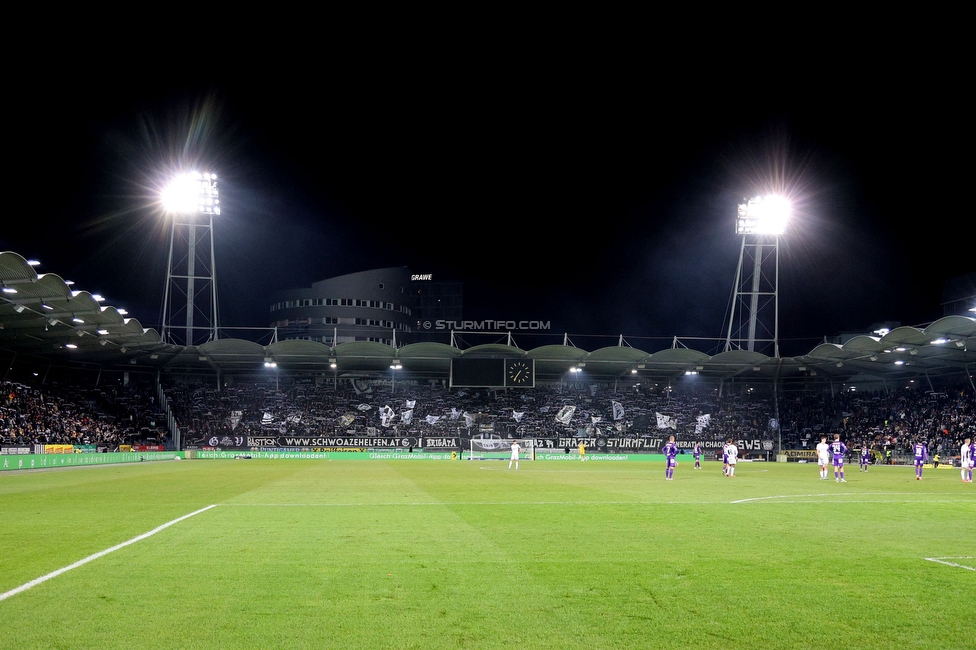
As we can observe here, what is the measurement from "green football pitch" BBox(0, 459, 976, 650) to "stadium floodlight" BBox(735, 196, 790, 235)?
4770 cm

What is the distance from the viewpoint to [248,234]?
9375 centimetres

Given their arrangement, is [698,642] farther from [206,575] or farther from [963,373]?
[963,373]

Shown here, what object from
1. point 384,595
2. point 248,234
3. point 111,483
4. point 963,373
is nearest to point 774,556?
point 384,595

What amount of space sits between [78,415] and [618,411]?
46.7 m

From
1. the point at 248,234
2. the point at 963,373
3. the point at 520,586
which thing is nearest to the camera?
the point at 520,586

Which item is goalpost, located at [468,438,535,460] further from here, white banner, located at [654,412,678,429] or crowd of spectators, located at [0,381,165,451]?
crowd of spectators, located at [0,381,165,451]

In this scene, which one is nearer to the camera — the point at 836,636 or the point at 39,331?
→ the point at 836,636

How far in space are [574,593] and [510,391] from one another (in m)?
64.5

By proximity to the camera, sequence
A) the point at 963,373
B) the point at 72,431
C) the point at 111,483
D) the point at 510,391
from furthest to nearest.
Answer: the point at 510,391 → the point at 963,373 → the point at 72,431 → the point at 111,483

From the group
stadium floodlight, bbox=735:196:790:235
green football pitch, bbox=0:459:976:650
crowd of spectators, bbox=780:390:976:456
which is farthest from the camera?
stadium floodlight, bbox=735:196:790:235

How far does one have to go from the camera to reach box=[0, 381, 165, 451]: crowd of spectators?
157 feet

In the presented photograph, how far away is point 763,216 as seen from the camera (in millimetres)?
60969

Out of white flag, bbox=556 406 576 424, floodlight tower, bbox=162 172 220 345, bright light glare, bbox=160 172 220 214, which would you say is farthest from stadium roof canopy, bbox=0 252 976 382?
bright light glare, bbox=160 172 220 214

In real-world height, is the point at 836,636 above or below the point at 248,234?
below
